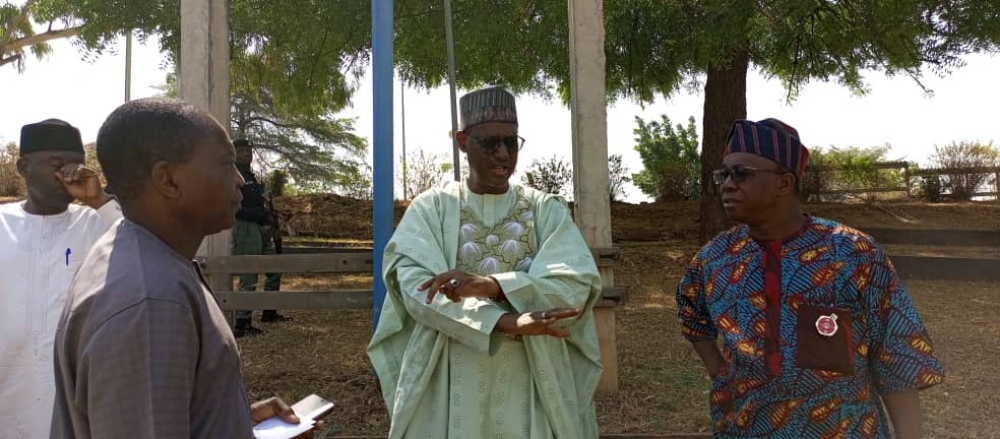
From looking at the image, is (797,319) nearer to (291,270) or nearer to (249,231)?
(291,270)

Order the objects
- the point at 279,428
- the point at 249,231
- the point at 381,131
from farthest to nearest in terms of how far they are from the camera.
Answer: the point at 249,231 → the point at 381,131 → the point at 279,428

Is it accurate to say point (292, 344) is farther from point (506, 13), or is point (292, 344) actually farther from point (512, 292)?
point (512, 292)

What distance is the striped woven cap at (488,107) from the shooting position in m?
2.46

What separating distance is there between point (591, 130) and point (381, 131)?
4.16 feet

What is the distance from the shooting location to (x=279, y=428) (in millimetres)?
1533

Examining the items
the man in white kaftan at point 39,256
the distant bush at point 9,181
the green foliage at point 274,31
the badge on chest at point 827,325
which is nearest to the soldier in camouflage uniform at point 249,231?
the green foliage at point 274,31

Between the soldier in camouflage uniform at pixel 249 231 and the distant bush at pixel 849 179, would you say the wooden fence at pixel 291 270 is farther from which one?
the distant bush at pixel 849 179

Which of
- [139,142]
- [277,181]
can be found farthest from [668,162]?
[139,142]

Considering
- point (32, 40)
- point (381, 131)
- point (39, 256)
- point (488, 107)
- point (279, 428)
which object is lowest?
point (279, 428)

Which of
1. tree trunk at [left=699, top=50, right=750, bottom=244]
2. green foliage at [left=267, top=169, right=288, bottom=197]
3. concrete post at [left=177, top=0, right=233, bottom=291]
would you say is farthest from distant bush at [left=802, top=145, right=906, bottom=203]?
green foliage at [left=267, top=169, right=288, bottom=197]

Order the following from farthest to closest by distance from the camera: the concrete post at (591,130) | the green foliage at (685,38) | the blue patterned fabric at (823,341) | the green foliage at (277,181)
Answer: the green foliage at (277,181) < the green foliage at (685,38) < the concrete post at (591,130) < the blue patterned fabric at (823,341)

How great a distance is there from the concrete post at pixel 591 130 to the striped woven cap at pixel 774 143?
6.90 ft

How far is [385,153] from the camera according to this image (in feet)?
13.2

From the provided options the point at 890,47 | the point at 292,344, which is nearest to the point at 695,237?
the point at 890,47
